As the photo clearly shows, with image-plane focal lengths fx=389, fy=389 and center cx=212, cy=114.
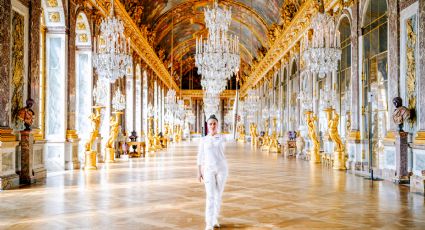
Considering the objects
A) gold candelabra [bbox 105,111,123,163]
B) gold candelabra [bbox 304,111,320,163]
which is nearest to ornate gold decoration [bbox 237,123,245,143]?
gold candelabra [bbox 304,111,320,163]

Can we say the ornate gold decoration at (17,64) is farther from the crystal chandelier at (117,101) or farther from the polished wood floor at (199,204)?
the crystal chandelier at (117,101)

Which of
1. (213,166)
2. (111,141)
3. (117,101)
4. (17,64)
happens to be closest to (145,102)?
(117,101)

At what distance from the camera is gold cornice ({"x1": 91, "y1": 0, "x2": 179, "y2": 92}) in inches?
684

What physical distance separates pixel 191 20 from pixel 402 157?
25858mm

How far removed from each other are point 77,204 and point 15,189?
7.95ft

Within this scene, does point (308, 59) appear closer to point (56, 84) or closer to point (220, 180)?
point (220, 180)

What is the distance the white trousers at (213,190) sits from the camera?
15.3 feet

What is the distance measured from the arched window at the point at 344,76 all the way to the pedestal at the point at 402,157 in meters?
4.30

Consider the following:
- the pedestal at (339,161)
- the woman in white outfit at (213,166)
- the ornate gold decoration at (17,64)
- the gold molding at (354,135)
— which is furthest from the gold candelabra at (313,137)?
the woman in white outfit at (213,166)

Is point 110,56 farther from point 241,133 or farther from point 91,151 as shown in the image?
point 241,133

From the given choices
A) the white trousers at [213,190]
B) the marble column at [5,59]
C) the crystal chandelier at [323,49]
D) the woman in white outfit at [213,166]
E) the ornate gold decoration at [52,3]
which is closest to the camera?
the white trousers at [213,190]

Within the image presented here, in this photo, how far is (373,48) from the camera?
36.9 ft

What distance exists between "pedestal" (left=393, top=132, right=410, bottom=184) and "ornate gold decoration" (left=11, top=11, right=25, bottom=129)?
28.1 ft

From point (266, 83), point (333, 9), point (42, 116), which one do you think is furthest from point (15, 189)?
point (266, 83)
